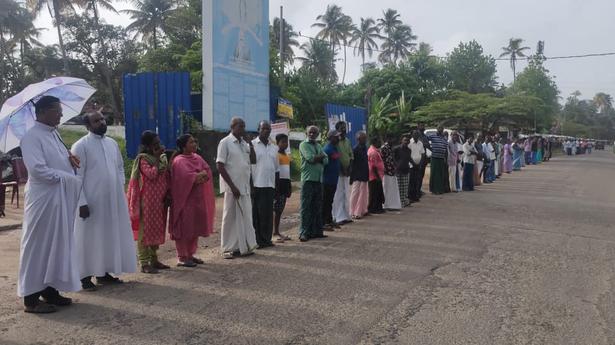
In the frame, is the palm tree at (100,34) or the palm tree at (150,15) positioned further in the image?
the palm tree at (150,15)

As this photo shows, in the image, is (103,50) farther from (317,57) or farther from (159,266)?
(159,266)

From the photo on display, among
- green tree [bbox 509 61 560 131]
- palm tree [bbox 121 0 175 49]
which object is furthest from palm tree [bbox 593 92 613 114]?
palm tree [bbox 121 0 175 49]

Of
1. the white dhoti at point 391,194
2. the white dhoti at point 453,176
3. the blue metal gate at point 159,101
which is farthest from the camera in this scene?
the white dhoti at point 453,176

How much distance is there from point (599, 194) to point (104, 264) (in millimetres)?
14666

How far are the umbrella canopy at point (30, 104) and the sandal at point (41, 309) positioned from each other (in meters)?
1.51

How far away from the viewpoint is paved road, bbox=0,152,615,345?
13.8 feet

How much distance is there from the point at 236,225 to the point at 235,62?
9622 mm

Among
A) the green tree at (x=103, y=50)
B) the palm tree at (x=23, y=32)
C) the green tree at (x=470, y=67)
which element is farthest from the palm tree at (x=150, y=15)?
the green tree at (x=470, y=67)

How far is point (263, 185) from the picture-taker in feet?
25.2

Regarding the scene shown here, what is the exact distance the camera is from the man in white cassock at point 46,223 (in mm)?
4750

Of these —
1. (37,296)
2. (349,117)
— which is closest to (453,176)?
(349,117)

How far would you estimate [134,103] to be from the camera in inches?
589

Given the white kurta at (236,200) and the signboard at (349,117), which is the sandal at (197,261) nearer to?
the white kurta at (236,200)

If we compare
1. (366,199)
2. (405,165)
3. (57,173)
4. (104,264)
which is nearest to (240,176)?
(104,264)
